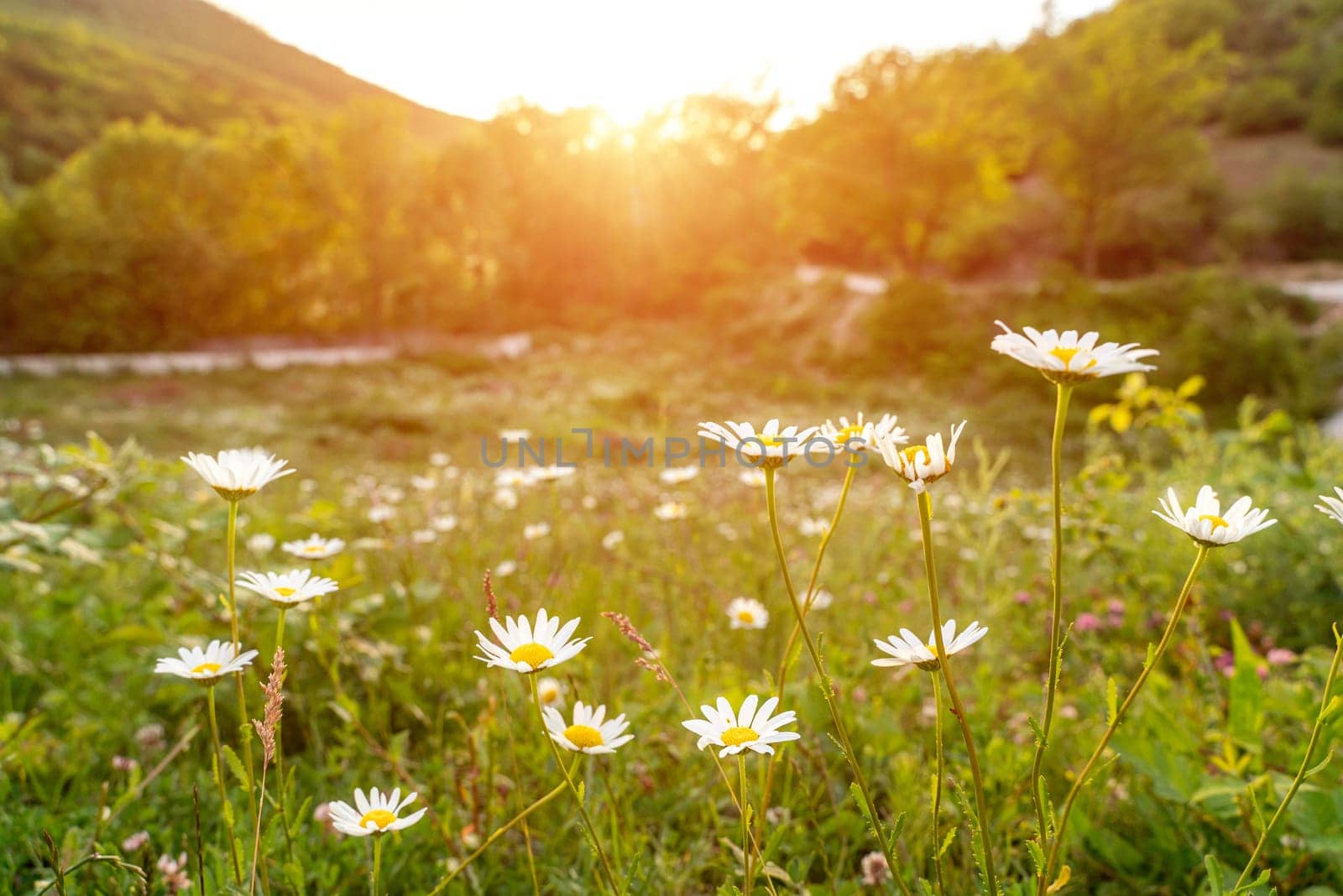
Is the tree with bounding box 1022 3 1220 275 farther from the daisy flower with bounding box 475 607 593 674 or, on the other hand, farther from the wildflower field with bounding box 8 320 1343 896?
the daisy flower with bounding box 475 607 593 674

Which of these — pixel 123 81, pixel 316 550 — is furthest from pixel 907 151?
pixel 123 81

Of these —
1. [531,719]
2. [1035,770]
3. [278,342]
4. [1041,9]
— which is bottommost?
[278,342]

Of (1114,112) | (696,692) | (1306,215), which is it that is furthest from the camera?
(1306,215)

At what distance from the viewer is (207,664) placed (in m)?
0.87

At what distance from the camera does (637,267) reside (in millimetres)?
23266

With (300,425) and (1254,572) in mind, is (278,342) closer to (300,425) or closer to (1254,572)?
(300,425)

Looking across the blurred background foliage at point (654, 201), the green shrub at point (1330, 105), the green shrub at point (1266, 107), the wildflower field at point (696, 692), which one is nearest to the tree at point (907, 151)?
the blurred background foliage at point (654, 201)

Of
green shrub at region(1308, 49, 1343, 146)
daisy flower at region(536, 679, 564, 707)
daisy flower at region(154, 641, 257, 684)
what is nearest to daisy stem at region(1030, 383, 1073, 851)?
daisy flower at region(154, 641, 257, 684)

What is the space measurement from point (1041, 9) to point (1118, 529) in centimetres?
2712

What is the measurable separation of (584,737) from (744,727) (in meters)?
0.19

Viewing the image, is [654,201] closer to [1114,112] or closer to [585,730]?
[1114,112]

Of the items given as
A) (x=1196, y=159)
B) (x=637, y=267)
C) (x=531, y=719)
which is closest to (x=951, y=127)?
(x=1196, y=159)

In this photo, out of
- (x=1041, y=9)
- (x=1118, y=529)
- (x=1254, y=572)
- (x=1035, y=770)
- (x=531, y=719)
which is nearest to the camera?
(x=1035, y=770)

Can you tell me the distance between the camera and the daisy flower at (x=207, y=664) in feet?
2.40
